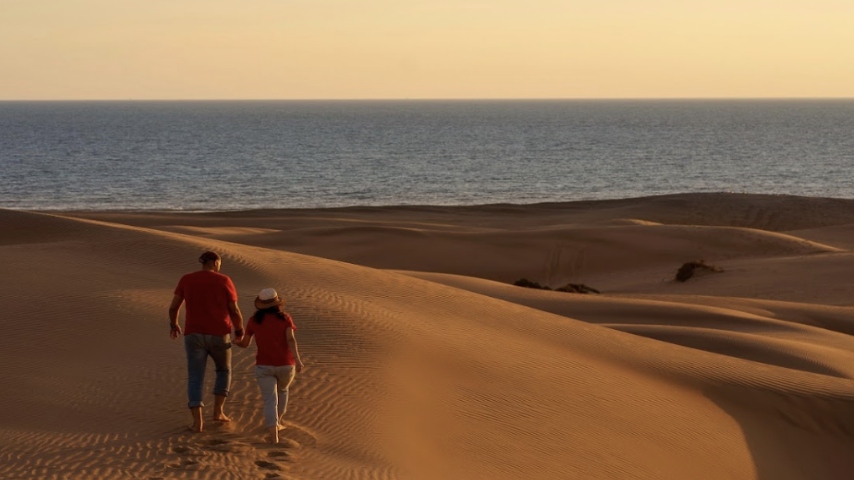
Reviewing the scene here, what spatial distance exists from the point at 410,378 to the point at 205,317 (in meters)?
2.96

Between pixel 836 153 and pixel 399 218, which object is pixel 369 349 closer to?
pixel 399 218

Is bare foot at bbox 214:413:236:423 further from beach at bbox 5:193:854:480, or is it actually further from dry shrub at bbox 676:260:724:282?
dry shrub at bbox 676:260:724:282

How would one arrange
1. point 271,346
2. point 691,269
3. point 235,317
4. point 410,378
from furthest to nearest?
point 691,269 → point 410,378 → point 235,317 → point 271,346

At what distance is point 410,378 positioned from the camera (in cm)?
1073

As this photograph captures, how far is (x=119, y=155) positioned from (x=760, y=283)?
7169cm

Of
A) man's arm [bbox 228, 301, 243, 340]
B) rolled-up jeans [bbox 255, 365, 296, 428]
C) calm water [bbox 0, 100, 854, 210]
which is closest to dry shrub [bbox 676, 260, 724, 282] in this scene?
rolled-up jeans [bbox 255, 365, 296, 428]

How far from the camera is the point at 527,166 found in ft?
253

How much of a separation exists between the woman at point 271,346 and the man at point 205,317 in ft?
0.61

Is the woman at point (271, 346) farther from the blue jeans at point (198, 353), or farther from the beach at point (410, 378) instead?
the beach at point (410, 378)

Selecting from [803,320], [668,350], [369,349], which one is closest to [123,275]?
[369,349]

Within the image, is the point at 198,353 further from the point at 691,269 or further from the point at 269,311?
the point at 691,269

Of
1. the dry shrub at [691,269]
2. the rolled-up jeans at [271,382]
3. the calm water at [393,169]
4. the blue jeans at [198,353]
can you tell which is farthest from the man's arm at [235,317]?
the calm water at [393,169]

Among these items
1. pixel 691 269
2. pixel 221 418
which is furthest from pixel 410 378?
pixel 691 269

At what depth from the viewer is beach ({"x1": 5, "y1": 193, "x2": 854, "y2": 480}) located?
8.60m
